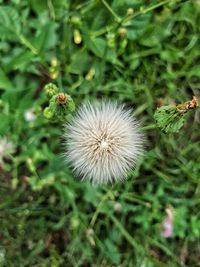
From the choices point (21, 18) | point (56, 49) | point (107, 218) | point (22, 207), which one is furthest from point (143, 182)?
point (21, 18)

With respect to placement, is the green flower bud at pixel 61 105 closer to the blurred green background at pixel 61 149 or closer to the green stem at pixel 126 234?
the blurred green background at pixel 61 149

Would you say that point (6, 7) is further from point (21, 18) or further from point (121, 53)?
point (121, 53)

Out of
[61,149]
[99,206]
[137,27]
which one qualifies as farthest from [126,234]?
[137,27]

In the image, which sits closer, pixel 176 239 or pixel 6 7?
pixel 6 7

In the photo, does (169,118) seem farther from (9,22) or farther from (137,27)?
(9,22)

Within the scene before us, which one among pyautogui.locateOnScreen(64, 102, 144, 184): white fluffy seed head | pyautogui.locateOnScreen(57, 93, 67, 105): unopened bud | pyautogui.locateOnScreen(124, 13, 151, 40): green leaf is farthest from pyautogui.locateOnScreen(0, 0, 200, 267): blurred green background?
pyautogui.locateOnScreen(57, 93, 67, 105): unopened bud

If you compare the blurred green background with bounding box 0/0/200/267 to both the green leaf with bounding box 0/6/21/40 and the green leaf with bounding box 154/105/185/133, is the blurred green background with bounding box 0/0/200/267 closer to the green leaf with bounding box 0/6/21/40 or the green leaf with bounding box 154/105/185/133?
the green leaf with bounding box 0/6/21/40

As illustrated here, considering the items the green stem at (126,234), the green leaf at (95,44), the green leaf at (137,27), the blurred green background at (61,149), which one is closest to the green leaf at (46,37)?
the blurred green background at (61,149)
